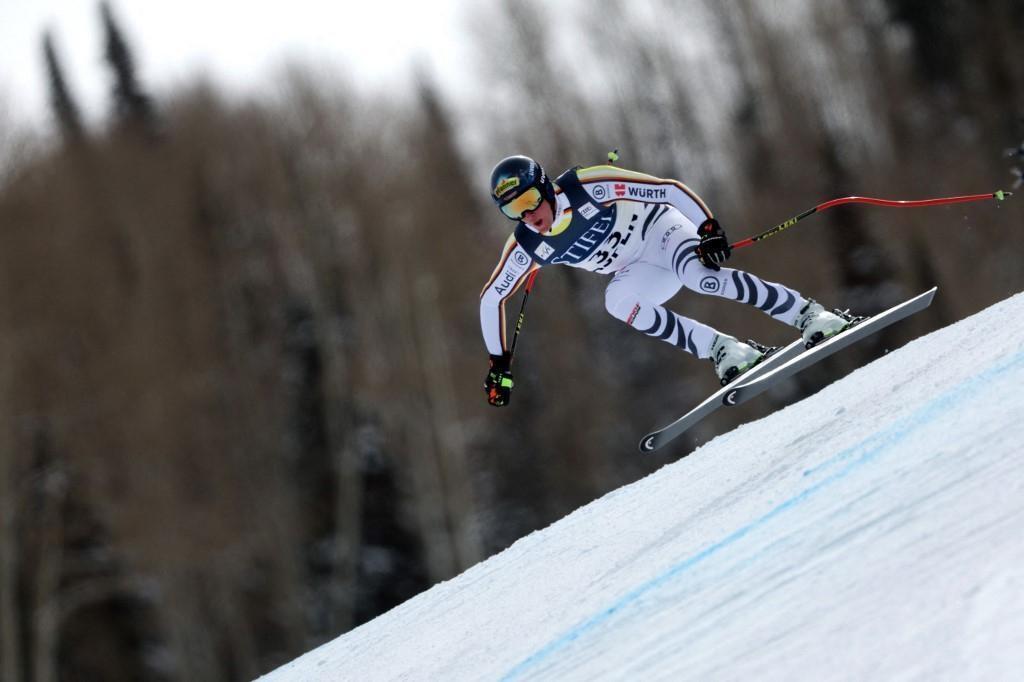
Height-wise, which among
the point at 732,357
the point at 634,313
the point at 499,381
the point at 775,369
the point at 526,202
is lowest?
the point at 775,369

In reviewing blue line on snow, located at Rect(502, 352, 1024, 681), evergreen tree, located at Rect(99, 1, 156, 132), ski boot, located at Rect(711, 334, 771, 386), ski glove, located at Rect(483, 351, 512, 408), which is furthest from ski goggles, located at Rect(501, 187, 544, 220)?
evergreen tree, located at Rect(99, 1, 156, 132)

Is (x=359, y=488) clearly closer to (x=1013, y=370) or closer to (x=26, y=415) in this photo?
(x=26, y=415)

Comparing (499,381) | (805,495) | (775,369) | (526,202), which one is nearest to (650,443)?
(775,369)

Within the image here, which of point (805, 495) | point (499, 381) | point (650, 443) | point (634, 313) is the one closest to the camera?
point (805, 495)

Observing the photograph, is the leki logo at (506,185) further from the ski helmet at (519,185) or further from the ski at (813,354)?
the ski at (813,354)

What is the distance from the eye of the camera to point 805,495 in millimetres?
4191

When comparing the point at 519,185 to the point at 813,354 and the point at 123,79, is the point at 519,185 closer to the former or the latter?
the point at 813,354

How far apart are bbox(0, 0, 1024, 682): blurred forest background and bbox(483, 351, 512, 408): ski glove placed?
47.4ft

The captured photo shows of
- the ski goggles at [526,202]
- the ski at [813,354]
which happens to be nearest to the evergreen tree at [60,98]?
the ski goggles at [526,202]

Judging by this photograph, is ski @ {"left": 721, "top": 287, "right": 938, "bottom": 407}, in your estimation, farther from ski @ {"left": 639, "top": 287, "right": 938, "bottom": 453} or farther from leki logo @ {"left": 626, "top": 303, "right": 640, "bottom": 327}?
leki logo @ {"left": 626, "top": 303, "right": 640, "bottom": 327}

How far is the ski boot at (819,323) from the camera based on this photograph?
6543 mm

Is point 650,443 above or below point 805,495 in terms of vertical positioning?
above

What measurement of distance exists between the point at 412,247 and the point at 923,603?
2494 cm

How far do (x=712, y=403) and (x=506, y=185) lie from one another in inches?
60.0
